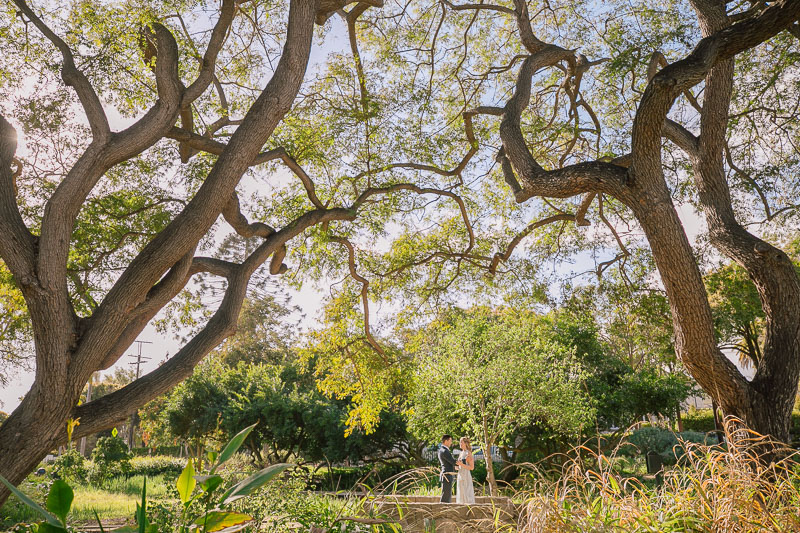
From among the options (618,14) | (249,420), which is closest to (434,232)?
(618,14)

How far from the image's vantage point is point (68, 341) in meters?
4.76

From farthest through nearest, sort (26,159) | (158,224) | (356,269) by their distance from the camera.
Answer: (356,269) → (158,224) → (26,159)

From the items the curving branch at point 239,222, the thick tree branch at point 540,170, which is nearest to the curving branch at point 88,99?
the curving branch at point 239,222

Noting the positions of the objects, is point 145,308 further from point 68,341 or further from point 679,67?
point 679,67

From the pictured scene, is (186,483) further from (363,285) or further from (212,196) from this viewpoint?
(363,285)

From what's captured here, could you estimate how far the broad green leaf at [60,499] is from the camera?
101 cm

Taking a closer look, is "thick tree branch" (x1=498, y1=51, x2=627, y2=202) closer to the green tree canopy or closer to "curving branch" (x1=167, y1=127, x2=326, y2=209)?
"curving branch" (x1=167, y1=127, x2=326, y2=209)

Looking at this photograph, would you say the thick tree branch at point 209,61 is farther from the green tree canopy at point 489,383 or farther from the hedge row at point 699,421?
the hedge row at point 699,421

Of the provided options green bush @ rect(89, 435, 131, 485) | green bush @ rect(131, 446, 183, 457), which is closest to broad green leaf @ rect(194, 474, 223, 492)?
green bush @ rect(89, 435, 131, 485)

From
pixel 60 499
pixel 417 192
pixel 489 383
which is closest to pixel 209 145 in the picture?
pixel 417 192

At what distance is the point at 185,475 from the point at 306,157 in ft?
23.7

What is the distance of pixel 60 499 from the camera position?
1.03 m

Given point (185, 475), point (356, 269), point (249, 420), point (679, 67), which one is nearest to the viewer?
point (185, 475)

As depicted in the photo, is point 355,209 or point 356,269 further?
point 356,269
